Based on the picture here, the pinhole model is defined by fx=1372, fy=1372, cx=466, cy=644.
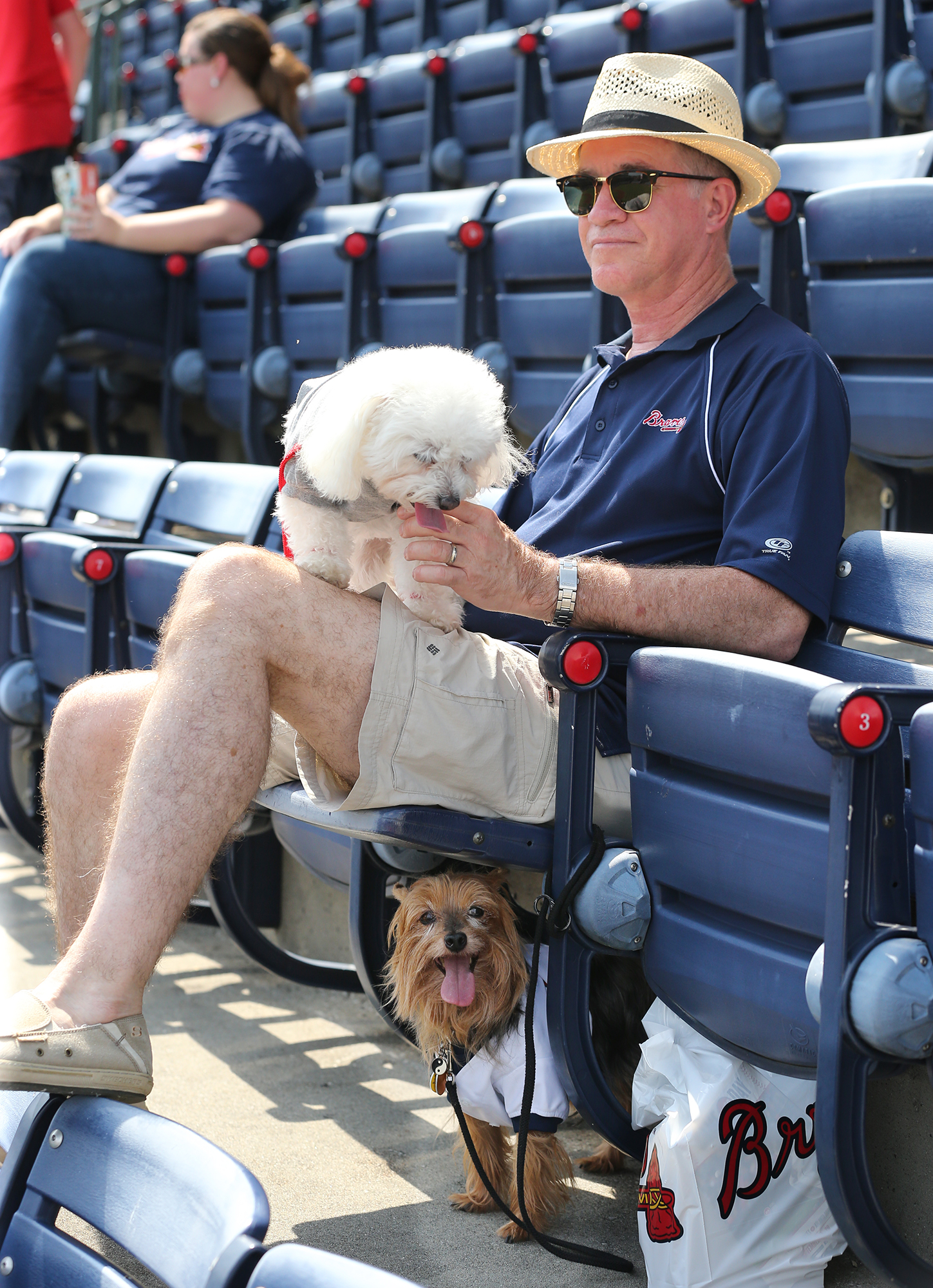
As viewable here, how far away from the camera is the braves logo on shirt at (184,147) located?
5.07 metres

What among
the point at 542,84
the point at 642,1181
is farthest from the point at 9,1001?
the point at 542,84

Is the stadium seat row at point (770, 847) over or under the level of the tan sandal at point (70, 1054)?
over

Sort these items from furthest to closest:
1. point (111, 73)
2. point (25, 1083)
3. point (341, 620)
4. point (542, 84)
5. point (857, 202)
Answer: point (111, 73) < point (542, 84) < point (857, 202) < point (341, 620) < point (25, 1083)

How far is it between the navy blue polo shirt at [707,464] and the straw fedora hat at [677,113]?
0.20 metres

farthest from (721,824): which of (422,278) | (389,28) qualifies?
(389,28)

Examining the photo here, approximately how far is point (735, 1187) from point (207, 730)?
2.71 feet

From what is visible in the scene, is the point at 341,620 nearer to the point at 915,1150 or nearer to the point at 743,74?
the point at 915,1150

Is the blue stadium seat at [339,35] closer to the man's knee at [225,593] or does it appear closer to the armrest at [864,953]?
the man's knee at [225,593]

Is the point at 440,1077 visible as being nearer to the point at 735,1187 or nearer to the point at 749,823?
the point at 735,1187

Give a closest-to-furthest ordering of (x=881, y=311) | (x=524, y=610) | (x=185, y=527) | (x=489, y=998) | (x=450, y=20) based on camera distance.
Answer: (x=524, y=610)
(x=489, y=998)
(x=881, y=311)
(x=185, y=527)
(x=450, y=20)

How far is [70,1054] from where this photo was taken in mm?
1463

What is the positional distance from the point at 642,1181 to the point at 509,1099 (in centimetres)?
28

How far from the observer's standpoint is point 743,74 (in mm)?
4105

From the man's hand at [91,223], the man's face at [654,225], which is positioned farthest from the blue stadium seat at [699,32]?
the man's face at [654,225]
